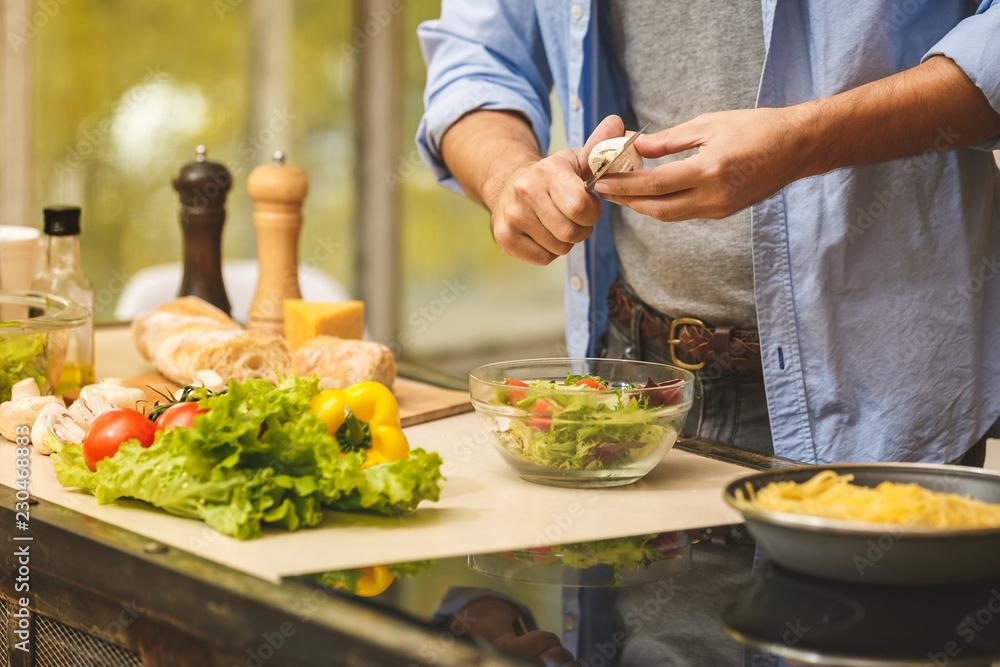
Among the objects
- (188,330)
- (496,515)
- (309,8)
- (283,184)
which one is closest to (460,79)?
(283,184)

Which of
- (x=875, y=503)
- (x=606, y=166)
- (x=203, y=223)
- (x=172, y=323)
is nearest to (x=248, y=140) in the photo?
(x=203, y=223)

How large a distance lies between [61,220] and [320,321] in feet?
1.45

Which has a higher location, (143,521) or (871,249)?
(871,249)

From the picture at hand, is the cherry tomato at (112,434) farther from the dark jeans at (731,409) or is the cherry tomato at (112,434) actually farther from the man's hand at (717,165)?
the dark jeans at (731,409)

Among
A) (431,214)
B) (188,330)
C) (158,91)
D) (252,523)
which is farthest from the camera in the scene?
(431,214)

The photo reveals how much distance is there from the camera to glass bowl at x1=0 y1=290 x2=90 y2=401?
133 centimetres

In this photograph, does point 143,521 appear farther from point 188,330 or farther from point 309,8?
point 309,8

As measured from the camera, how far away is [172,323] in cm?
171

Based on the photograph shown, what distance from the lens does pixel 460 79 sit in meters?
1.71

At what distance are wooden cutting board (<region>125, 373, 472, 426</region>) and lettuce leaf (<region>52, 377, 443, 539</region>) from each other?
46 cm

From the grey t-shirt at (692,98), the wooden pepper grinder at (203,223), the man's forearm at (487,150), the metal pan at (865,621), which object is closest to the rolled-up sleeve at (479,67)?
the man's forearm at (487,150)

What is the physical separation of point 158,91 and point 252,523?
11.0 feet

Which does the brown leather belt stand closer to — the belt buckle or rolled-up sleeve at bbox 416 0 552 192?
the belt buckle

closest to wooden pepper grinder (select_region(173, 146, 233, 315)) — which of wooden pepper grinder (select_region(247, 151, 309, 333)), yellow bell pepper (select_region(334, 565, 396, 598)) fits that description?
wooden pepper grinder (select_region(247, 151, 309, 333))
